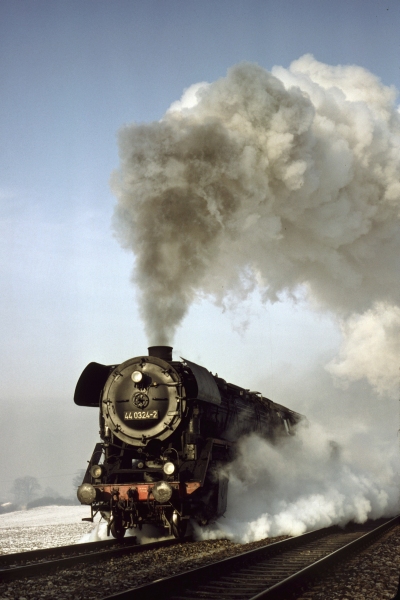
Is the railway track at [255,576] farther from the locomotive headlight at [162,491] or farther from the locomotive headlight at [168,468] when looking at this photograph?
the locomotive headlight at [168,468]

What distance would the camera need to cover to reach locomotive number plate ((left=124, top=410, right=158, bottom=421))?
33.5 feet

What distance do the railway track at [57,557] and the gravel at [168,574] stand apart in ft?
0.57

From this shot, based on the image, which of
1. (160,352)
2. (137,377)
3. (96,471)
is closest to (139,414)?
(137,377)

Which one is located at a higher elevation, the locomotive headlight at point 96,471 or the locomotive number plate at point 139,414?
the locomotive number plate at point 139,414

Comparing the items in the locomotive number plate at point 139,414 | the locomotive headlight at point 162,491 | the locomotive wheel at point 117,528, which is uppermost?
the locomotive number plate at point 139,414

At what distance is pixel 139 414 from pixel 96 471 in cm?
115

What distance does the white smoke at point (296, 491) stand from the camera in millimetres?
11164

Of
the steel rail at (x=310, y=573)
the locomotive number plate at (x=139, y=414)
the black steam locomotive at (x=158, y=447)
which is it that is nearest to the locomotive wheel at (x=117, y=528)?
the black steam locomotive at (x=158, y=447)

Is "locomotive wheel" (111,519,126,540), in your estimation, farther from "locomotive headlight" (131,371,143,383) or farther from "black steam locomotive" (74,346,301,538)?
"locomotive headlight" (131,371,143,383)

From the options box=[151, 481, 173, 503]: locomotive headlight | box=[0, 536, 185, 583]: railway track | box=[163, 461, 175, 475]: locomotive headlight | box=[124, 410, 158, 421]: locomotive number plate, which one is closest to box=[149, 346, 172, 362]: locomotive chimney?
box=[124, 410, 158, 421]: locomotive number plate

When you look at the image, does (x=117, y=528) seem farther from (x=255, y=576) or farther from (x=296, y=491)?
(x=296, y=491)

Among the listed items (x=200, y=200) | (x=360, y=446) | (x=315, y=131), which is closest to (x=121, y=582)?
(x=200, y=200)

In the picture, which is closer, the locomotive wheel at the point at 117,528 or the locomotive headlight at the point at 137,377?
the locomotive wheel at the point at 117,528

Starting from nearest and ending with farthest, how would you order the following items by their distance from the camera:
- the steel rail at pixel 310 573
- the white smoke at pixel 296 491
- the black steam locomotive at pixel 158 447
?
the steel rail at pixel 310 573
the black steam locomotive at pixel 158 447
the white smoke at pixel 296 491
